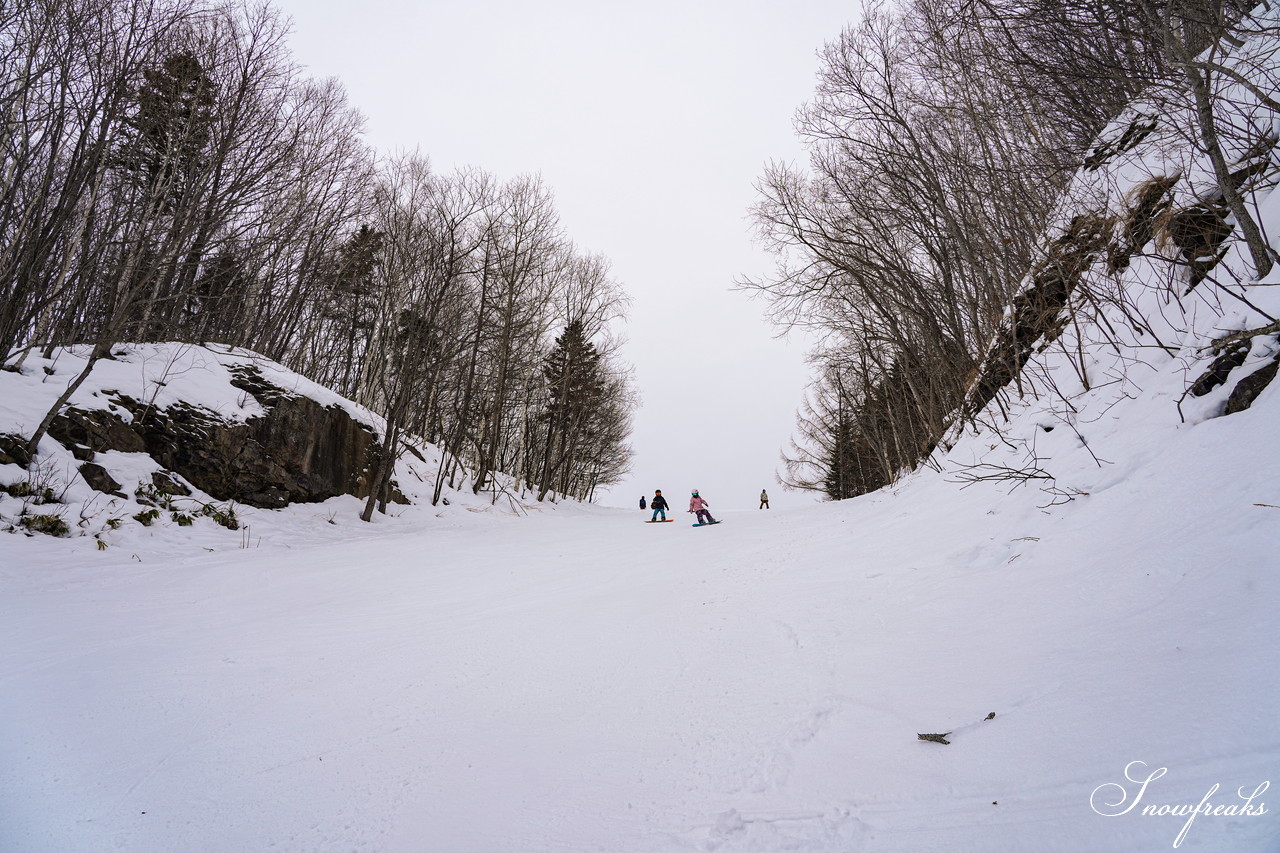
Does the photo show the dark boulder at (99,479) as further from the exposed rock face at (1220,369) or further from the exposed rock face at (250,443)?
the exposed rock face at (1220,369)

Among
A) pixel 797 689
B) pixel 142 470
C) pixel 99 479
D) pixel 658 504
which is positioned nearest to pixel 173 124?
pixel 142 470

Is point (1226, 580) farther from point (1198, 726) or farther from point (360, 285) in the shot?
point (360, 285)

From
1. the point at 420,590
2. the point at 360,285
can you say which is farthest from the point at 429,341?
the point at 360,285

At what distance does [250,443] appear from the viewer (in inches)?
367

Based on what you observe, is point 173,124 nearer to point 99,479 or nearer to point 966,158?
point 99,479

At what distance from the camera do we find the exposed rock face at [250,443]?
7.65 metres

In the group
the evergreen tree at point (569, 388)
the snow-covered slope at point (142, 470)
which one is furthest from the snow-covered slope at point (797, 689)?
the evergreen tree at point (569, 388)

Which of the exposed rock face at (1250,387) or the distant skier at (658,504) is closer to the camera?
the exposed rock face at (1250,387)

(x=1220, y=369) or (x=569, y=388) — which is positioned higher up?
(x=569, y=388)

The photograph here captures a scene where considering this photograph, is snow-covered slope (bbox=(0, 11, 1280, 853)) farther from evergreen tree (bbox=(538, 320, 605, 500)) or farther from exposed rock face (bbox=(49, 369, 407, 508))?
evergreen tree (bbox=(538, 320, 605, 500))

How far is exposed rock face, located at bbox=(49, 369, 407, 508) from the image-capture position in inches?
301

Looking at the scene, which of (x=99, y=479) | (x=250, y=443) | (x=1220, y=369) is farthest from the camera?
(x=250, y=443)

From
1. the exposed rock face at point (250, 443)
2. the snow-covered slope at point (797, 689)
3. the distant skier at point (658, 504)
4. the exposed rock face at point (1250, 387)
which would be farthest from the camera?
the distant skier at point (658, 504)

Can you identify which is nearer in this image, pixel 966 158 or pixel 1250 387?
pixel 1250 387
